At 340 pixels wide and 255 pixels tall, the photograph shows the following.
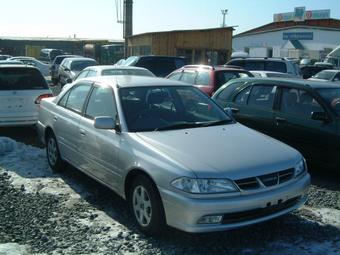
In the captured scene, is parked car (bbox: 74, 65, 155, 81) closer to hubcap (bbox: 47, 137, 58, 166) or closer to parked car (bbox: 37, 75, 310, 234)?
hubcap (bbox: 47, 137, 58, 166)

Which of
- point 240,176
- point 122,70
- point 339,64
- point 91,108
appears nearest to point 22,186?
point 91,108

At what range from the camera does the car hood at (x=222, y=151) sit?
429 centimetres

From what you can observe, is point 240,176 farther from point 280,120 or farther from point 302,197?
point 280,120

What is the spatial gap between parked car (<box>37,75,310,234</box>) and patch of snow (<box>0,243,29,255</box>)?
1107 millimetres

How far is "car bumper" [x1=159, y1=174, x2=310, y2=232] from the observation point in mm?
4129

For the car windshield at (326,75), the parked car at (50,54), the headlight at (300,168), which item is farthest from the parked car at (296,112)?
the parked car at (50,54)

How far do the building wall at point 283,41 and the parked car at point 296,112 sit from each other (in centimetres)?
4593

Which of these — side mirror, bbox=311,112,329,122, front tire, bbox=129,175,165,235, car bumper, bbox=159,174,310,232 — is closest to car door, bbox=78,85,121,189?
front tire, bbox=129,175,165,235

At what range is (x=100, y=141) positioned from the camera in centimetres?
545

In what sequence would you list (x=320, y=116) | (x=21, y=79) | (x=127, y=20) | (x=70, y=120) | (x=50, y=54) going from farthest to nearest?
(x=50, y=54)
(x=127, y=20)
(x=21, y=79)
(x=320, y=116)
(x=70, y=120)

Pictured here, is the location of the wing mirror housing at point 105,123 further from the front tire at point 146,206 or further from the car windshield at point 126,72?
the car windshield at point 126,72

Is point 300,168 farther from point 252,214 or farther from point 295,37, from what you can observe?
point 295,37

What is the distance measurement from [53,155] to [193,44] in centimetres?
2512

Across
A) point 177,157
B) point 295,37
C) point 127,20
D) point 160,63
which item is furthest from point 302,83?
point 295,37
